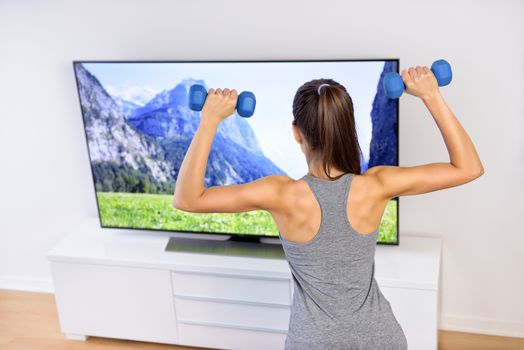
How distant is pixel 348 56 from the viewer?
3336 millimetres

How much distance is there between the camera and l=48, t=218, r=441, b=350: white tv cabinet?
130 inches

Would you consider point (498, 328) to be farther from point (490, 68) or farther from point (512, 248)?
point (490, 68)

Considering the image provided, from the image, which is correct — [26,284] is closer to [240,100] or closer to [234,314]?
[234,314]

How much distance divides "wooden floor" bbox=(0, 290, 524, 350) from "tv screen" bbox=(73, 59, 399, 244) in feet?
2.09

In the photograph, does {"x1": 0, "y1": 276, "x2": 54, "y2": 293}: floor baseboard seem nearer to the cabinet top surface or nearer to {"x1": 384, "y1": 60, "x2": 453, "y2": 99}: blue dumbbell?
the cabinet top surface

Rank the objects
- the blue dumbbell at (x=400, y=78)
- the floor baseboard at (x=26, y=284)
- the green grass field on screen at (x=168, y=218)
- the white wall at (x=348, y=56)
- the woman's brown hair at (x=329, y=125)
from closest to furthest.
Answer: the woman's brown hair at (x=329, y=125) < the blue dumbbell at (x=400, y=78) < the white wall at (x=348, y=56) < the green grass field on screen at (x=168, y=218) < the floor baseboard at (x=26, y=284)

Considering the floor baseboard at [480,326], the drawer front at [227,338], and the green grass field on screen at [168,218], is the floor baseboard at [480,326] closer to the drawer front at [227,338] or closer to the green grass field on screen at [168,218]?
the green grass field on screen at [168,218]

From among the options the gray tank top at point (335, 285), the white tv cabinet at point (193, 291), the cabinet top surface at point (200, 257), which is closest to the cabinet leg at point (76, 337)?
the white tv cabinet at point (193, 291)

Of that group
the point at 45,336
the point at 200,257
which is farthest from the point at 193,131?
the point at 45,336

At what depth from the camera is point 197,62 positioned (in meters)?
3.38

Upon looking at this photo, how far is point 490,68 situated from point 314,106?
1.51 m

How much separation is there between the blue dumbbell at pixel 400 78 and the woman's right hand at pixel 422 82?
5cm

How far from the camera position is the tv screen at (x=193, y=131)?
128 inches

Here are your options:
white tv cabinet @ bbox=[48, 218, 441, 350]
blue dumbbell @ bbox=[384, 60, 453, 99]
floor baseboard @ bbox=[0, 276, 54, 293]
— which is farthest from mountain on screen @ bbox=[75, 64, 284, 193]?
blue dumbbell @ bbox=[384, 60, 453, 99]
